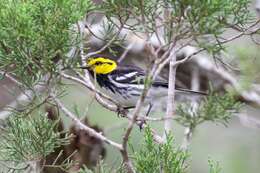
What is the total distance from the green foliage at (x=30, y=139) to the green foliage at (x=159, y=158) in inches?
13.2

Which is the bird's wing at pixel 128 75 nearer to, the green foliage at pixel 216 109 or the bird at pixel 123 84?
the bird at pixel 123 84

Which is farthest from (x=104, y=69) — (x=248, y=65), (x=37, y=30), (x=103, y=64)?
(x=248, y=65)

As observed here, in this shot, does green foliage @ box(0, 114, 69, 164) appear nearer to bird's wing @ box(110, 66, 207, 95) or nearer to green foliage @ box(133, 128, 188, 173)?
green foliage @ box(133, 128, 188, 173)

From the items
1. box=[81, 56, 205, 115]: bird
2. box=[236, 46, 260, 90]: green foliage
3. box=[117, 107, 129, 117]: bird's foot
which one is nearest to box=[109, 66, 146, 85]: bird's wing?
box=[81, 56, 205, 115]: bird

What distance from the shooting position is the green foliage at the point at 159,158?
7.34 feet

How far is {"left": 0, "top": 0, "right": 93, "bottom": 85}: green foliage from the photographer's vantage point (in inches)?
88.8

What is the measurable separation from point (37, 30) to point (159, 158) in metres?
0.65

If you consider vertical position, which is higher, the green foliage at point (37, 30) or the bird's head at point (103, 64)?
the green foliage at point (37, 30)

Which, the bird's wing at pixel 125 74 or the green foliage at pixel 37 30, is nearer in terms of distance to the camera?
the green foliage at pixel 37 30

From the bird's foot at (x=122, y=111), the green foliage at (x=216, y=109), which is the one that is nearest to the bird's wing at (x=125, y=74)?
the bird's foot at (x=122, y=111)

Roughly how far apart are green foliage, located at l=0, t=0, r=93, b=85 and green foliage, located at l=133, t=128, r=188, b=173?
1.53ft

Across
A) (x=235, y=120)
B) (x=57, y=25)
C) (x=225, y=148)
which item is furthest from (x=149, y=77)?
(x=225, y=148)

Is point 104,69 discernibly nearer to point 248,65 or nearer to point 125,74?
point 125,74

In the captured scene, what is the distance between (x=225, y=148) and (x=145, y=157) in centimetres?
450
